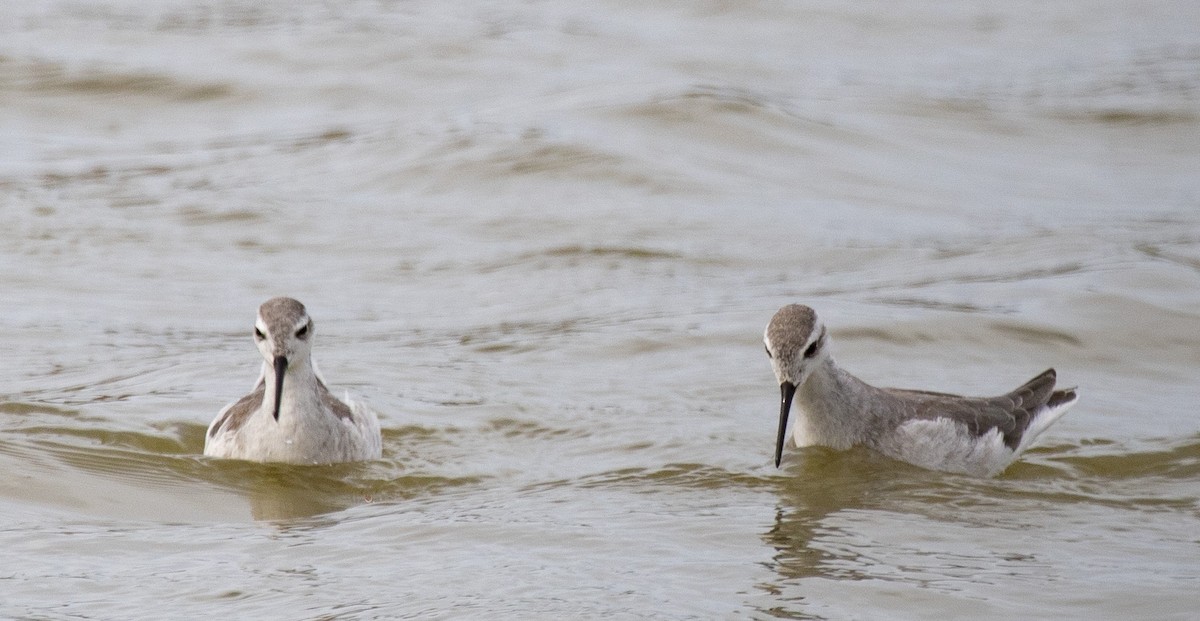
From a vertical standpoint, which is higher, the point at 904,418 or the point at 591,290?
the point at 591,290

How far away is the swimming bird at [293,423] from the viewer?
10.4 m

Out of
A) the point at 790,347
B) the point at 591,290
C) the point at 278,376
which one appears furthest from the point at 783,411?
the point at 591,290

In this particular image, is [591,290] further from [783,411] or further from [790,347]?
[783,411]

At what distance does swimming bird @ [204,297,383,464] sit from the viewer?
1040cm

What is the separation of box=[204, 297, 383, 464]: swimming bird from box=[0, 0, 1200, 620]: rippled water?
164 millimetres

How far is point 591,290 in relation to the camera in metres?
14.9

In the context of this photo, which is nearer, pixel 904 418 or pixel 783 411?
pixel 783 411

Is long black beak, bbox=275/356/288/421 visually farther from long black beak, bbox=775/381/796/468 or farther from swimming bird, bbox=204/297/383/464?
long black beak, bbox=775/381/796/468

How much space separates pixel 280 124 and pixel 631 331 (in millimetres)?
8123

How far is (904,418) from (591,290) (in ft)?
14.9

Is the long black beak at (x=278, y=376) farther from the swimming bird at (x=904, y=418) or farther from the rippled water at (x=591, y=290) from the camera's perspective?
the swimming bird at (x=904, y=418)

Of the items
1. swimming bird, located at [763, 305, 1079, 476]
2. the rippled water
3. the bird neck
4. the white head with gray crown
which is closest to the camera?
the rippled water

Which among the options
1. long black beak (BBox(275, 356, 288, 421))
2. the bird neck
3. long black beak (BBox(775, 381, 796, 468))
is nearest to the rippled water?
the bird neck

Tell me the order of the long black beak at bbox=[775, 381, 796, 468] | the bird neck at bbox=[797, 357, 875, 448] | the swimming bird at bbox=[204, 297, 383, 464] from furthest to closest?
the bird neck at bbox=[797, 357, 875, 448] → the swimming bird at bbox=[204, 297, 383, 464] → the long black beak at bbox=[775, 381, 796, 468]
